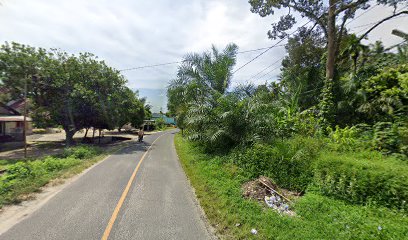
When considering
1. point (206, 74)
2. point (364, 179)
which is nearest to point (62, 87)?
point (206, 74)

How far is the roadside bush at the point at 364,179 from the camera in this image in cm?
440

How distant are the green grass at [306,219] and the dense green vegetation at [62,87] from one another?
16940 mm

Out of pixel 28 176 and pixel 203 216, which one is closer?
pixel 203 216

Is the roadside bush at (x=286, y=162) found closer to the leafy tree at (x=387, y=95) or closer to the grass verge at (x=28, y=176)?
the leafy tree at (x=387, y=95)

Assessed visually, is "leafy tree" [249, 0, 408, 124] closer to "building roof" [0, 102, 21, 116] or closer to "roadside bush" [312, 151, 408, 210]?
"roadside bush" [312, 151, 408, 210]

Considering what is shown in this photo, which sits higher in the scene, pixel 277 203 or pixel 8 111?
pixel 8 111

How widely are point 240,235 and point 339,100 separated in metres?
11.2

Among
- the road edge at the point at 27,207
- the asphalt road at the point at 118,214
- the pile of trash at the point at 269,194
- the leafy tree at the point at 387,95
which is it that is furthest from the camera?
the leafy tree at the point at 387,95

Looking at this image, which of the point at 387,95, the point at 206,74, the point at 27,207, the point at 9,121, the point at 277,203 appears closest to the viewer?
the point at 27,207

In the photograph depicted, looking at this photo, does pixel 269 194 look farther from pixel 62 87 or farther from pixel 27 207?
pixel 62 87

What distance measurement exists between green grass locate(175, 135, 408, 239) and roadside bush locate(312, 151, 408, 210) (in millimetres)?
243

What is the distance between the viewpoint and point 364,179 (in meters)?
4.80

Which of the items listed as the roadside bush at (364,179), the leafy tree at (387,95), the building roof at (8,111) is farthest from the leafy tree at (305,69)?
the building roof at (8,111)

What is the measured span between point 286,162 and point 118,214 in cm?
507
